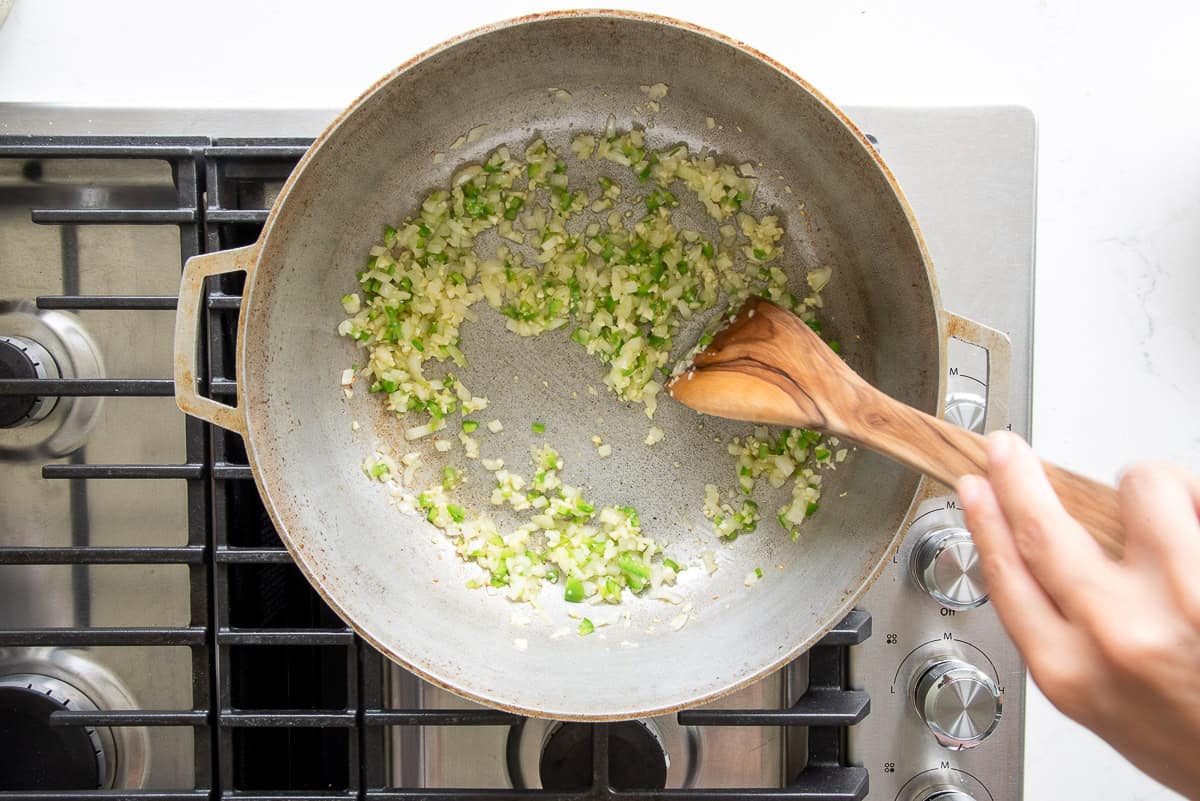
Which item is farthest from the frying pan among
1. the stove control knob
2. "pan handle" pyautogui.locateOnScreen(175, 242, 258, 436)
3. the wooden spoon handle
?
the stove control knob

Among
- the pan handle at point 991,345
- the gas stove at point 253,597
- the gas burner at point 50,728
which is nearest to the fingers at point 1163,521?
the pan handle at point 991,345

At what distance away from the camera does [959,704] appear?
0.82 metres

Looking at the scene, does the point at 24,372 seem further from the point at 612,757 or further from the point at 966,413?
the point at 966,413

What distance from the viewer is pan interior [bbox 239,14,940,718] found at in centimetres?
81

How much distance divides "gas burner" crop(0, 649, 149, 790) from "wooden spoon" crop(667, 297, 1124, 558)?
0.69 metres

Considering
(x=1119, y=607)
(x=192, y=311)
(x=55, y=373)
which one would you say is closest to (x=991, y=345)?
(x=1119, y=607)

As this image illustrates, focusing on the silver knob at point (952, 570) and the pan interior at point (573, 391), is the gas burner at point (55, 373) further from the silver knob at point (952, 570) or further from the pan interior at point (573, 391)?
A: the silver knob at point (952, 570)

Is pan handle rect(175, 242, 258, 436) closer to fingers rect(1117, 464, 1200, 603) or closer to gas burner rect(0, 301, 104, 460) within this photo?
gas burner rect(0, 301, 104, 460)

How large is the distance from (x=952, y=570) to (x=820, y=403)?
0.75 feet

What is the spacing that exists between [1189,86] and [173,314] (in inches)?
44.9

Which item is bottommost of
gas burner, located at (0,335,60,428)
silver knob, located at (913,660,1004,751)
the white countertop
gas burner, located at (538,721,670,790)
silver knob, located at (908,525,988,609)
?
gas burner, located at (538,721,670,790)

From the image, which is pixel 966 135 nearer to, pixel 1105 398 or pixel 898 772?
pixel 1105 398

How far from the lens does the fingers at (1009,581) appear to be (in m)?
0.47

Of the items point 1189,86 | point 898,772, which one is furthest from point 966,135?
point 898,772
